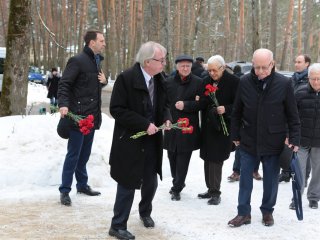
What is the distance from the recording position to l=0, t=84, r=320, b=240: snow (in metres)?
4.84

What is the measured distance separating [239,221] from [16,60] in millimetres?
5820

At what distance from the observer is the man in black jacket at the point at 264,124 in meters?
4.83

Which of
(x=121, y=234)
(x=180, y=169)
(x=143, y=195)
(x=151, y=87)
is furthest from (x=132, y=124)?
(x=180, y=169)

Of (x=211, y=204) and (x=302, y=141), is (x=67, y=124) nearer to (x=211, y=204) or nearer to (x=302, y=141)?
(x=211, y=204)

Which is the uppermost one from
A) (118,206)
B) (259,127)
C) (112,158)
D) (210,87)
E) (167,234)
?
(210,87)

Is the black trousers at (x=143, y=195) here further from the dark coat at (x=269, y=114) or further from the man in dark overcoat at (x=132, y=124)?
the dark coat at (x=269, y=114)

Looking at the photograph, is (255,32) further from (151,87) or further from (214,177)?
(151,87)

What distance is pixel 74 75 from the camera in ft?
18.1

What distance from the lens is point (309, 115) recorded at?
18.9ft

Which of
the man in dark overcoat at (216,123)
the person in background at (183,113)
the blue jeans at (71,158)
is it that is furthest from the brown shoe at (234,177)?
the blue jeans at (71,158)

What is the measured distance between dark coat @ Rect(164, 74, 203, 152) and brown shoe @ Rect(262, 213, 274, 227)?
4.51 ft

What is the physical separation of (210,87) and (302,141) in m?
1.46

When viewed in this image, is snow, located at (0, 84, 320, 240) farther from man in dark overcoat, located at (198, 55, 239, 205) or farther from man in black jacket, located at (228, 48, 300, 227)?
man in dark overcoat, located at (198, 55, 239, 205)

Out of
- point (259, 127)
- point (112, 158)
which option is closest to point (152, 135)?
point (112, 158)
